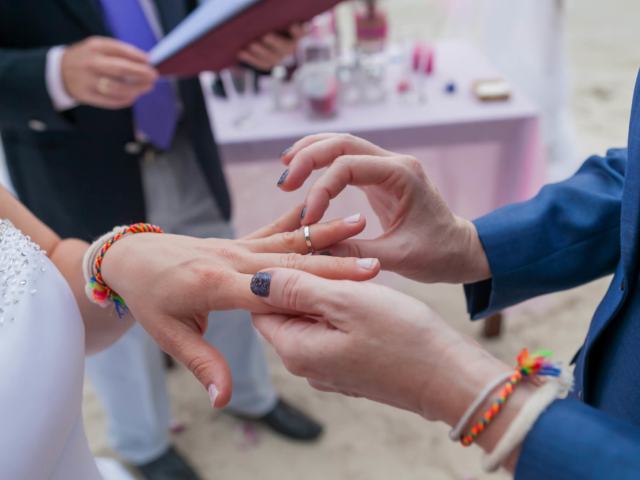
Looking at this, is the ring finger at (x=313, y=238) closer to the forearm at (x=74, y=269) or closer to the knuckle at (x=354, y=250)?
the knuckle at (x=354, y=250)

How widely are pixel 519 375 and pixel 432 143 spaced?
1.21 metres

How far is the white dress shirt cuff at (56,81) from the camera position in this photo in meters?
1.12

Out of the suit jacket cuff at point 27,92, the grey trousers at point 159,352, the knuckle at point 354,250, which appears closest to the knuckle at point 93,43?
the suit jacket cuff at point 27,92

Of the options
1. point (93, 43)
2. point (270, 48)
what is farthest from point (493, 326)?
point (93, 43)

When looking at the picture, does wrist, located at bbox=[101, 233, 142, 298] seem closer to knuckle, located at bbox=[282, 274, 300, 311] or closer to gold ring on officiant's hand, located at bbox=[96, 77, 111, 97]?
knuckle, located at bbox=[282, 274, 300, 311]

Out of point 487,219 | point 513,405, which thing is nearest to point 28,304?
point 513,405

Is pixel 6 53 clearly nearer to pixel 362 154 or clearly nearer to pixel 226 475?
pixel 362 154

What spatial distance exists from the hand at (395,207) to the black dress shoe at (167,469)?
1.12 m

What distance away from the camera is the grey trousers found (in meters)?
1.38

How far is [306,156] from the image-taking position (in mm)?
701

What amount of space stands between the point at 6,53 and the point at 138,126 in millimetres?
327

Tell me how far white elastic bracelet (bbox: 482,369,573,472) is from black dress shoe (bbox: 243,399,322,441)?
4.09ft

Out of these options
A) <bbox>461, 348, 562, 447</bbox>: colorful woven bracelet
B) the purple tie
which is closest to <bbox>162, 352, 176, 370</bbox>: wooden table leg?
the purple tie

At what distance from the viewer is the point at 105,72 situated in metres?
1.11
